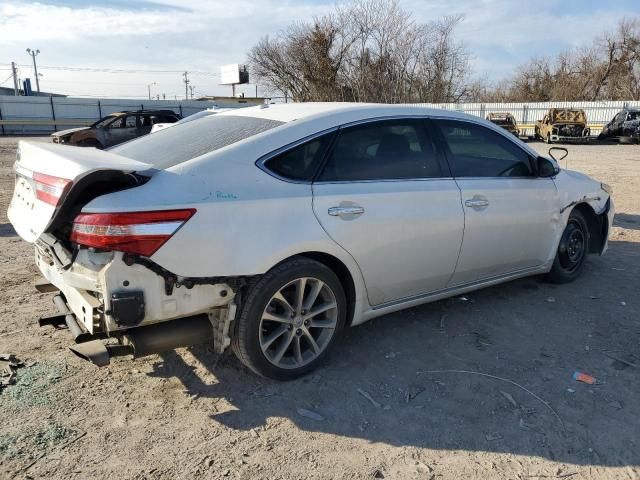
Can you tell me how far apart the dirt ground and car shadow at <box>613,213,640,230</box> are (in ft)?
12.6

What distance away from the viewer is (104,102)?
132ft

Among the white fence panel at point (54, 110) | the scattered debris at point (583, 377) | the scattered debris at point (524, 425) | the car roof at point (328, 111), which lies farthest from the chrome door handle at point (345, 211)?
the white fence panel at point (54, 110)

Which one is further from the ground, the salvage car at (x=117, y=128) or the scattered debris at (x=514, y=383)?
the salvage car at (x=117, y=128)

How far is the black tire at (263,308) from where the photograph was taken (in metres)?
2.99

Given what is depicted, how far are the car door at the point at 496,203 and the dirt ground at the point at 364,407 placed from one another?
51 centimetres

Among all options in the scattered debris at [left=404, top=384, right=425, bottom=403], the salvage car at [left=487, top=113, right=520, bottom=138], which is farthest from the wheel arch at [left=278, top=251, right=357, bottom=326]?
the salvage car at [left=487, top=113, right=520, bottom=138]

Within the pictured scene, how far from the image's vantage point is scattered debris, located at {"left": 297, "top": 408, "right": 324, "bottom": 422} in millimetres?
2941

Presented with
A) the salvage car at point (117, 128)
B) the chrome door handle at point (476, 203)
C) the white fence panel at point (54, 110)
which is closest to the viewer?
the chrome door handle at point (476, 203)

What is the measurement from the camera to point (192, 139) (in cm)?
348

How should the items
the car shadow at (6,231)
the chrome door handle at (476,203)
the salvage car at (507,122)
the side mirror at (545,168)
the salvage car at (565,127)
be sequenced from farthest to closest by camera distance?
the salvage car at (565,127) < the salvage car at (507,122) < the car shadow at (6,231) < the side mirror at (545,168) < the chrome door handle at (476,203)

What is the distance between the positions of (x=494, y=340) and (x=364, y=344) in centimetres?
97

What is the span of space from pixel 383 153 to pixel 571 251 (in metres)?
2.58

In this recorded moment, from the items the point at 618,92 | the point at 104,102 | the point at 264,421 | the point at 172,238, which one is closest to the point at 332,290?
the point at 264,421

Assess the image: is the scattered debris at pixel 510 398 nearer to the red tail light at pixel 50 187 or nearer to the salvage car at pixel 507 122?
the red tail light at pixel 50 187
